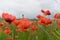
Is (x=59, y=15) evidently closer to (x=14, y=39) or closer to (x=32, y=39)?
(x=32, y=39)

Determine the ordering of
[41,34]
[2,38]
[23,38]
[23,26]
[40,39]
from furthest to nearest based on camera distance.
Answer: [41,34] → [40,39] → [2,38] → [23,38] → [23,26]

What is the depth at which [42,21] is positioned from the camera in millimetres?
1874

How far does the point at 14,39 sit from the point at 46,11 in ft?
2.50

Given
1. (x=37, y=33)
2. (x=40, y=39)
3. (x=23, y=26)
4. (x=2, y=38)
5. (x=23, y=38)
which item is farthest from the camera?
(x=37, y=33)

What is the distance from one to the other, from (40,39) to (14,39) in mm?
335

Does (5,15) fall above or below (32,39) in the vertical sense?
above

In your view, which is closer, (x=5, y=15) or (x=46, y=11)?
(x=5, y=15)

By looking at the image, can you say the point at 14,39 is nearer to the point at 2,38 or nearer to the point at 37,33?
the point at 2,38

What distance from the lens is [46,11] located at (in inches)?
93.1

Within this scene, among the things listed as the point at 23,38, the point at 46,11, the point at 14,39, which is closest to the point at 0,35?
the point at 14,39

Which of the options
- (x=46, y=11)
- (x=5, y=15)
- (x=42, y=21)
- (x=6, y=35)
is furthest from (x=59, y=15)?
(x=5, y=15)

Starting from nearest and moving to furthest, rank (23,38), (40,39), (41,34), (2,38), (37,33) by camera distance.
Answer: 1. (23,38)
2. (2,38)
3. (40,39)
4. (41,34)
5. (37,33)

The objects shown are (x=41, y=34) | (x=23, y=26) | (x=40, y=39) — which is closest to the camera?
(x=23, y=26)

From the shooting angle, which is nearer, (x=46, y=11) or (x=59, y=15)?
(x=59, y=15)
